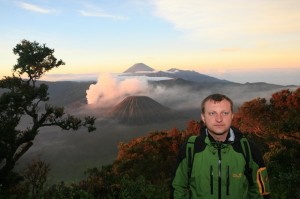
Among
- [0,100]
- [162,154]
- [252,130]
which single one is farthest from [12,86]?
[162,154]

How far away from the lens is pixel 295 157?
67.6 feet

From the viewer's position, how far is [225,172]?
3.41 meters

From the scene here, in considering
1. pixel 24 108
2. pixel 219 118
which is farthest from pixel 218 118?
pixel 24 108

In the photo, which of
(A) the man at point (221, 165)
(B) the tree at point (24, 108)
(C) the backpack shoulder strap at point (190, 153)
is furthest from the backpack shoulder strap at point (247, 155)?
(B) the tree at point (24, 108)

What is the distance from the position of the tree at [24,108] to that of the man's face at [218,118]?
755 inches

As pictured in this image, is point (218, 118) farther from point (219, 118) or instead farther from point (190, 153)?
point (190, 153)

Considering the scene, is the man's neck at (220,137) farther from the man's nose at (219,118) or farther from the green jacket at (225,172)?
the man's nose at (219,118)

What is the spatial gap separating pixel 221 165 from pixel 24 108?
21.7m

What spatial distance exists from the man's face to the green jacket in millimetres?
98

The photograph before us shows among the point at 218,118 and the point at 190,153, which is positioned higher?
the point at 218,118

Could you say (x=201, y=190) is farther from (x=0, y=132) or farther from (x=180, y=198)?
(x=0, y=132)

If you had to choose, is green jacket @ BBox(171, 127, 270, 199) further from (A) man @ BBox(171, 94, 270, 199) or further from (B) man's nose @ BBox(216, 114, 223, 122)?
(B) man's nose @ BBox(216, 114, 223, 122)

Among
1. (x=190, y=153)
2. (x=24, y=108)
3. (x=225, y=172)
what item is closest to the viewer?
(x=225, y=172)

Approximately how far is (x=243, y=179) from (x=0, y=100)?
2107 centimetres
